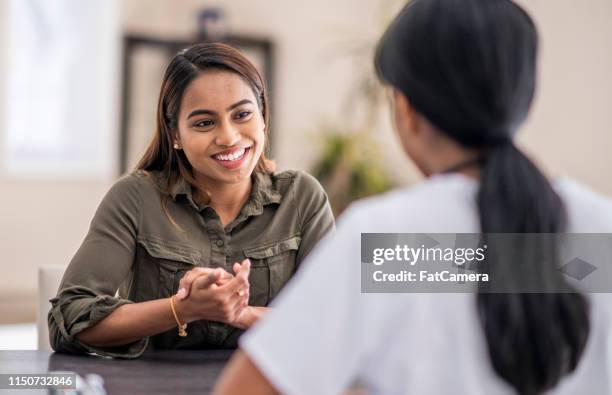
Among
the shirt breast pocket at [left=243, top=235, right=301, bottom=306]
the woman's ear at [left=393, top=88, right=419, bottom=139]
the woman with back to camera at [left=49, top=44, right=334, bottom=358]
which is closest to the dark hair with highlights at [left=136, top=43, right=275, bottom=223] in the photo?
the woman with back to camera at [left=49, top=44, right=334, bottom=358]

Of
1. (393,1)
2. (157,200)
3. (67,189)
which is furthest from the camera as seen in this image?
(393,1)

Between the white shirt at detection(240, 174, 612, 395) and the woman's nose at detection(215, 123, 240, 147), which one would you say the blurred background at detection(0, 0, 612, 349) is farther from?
the white shirt at detection(240, 174, 612, 395)

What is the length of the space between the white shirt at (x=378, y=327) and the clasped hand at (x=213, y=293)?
2.11 ft

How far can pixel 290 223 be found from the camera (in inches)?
75.9

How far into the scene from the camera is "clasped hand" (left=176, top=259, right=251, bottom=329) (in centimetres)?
151

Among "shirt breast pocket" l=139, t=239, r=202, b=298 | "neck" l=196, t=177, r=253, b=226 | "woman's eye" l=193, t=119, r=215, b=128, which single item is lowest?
"shirt breast pocket" l=139, t=239, r=202, b=298

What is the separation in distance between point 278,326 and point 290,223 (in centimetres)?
108

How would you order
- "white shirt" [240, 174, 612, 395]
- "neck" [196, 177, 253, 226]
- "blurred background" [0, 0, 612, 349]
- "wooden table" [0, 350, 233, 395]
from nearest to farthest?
"white shirt" [240, 174, 612, 395] < "wooden table" [0, 350, 233, 395] < "neck" [196, 177, 253, 226] < "blurred background" [0, 0, 612, 349]

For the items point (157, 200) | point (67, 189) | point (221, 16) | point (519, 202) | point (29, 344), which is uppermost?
point (221, 16)

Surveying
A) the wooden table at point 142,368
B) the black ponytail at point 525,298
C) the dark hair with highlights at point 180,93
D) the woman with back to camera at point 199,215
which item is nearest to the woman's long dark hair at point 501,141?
the black ponytail at point 525,298

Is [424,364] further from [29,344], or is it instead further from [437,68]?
[29,344]

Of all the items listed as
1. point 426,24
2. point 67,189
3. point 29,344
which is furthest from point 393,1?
point 426,24

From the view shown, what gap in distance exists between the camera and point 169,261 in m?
1.83

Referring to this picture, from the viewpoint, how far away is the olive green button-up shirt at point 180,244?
5.70ft
